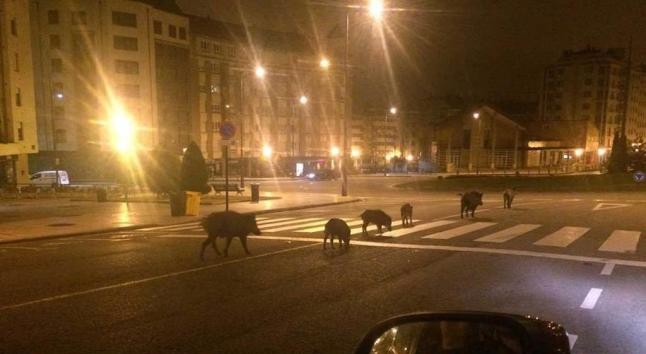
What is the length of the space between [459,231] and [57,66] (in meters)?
54.8

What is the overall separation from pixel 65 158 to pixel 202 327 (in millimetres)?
56524

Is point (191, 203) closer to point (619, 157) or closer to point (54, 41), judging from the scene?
point (619, 157)

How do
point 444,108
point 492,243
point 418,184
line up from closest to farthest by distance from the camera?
point 492,243
point 418,184
point 444,108

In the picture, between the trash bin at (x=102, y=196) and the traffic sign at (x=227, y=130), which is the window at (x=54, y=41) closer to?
the trash bin at (x=102, y=196)

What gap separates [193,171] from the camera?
27.2 meters

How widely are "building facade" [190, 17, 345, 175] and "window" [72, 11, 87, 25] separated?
13517mm

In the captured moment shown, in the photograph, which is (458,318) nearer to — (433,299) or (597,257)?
(433,299)

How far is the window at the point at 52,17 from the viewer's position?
53.2 m

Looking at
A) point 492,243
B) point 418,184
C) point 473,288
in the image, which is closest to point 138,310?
point 473,288

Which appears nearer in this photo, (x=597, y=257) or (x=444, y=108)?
(x=597, y=257)

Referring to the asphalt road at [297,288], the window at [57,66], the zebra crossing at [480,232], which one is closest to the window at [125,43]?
the window at [57,66]

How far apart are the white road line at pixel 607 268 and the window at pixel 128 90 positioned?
55.7 meters

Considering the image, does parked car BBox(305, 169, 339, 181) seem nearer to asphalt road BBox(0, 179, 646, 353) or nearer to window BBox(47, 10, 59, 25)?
window BBox(47, 10, 59, 25)

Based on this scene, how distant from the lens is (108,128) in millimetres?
55500
